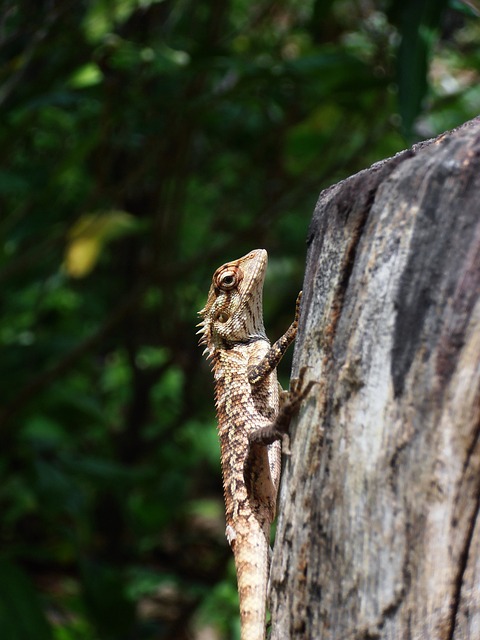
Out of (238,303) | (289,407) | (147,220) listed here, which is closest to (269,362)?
(238,303)

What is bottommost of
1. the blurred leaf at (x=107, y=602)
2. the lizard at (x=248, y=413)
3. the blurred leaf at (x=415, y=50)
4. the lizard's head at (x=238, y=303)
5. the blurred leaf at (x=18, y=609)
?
the blurred leaf at (x=107, y=602)

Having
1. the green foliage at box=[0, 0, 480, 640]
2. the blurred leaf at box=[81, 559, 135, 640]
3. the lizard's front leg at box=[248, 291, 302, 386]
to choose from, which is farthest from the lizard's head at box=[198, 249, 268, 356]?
the blurred leaf at box=[81, 559, 135, 640]

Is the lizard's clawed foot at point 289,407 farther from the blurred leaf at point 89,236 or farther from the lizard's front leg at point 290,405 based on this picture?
the blurred leaf at point 89,236

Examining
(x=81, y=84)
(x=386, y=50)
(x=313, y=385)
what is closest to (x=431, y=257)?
(x=313, y=385)

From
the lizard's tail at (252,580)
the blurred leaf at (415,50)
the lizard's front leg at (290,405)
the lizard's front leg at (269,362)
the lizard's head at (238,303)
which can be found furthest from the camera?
the blurred leaf at (415,50)

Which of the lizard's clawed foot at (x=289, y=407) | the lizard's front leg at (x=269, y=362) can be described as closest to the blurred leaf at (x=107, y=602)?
the lizard's front leg at (x=269, y=362)

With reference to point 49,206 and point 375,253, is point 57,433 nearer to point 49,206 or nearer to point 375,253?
point 49,206

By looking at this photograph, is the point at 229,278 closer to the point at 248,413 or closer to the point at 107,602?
the point at 248,413

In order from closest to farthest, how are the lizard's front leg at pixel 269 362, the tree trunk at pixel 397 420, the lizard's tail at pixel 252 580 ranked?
1. the tree trunk at pixel 397 420
2. the lizard's tail at pixel 252 580
3. the lizard's front leg at pixel 269 362
